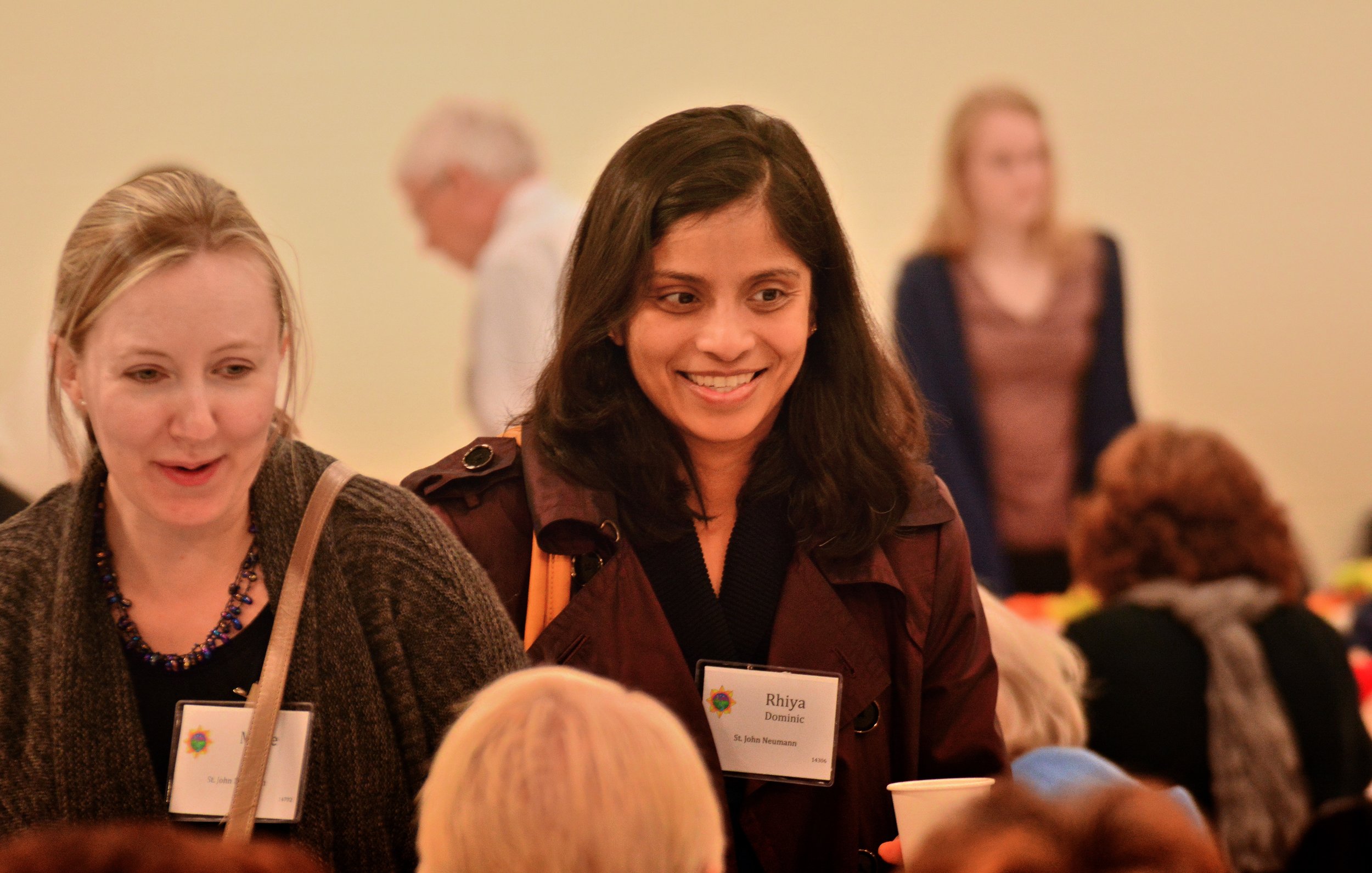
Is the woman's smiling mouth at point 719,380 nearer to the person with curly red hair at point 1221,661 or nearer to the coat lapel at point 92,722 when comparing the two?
the coat lapel at point 92,722

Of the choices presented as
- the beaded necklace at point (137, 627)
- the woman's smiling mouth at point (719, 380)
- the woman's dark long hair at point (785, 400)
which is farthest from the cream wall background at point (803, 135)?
the beaded necklace at point (137, 627)

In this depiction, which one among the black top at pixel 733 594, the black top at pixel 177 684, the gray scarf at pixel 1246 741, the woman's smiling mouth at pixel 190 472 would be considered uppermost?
the woman's smiling mouth at pixel 190 472

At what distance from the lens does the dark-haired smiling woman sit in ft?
6.70

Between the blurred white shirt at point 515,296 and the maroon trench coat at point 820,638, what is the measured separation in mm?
2326

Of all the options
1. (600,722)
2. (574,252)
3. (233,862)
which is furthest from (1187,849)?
(574,252)

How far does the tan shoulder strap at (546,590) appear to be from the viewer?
2.07 metres

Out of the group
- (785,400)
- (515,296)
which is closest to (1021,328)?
(515,296)

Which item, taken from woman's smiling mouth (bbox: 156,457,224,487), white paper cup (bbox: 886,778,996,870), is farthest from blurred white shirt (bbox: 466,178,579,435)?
white paper cup (bbox: 886,778,996,870)

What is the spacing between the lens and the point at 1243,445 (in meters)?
7.60

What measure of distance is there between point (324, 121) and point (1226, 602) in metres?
4.90

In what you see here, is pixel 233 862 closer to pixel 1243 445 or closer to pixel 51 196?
pixel 51 196

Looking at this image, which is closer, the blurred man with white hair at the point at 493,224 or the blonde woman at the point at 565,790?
the blonde woman at the point at 565,790

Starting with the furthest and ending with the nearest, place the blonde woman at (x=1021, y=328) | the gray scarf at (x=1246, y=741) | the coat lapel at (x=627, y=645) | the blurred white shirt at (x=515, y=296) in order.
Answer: the blonde woman at (x=1021, y=328), the blurred white shirt at (x=515, y=296), the gray scarf at (x=1246, y=741), the coat lapel at (x=627, y=645)

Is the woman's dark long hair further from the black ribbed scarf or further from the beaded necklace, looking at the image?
the beaded necklace
